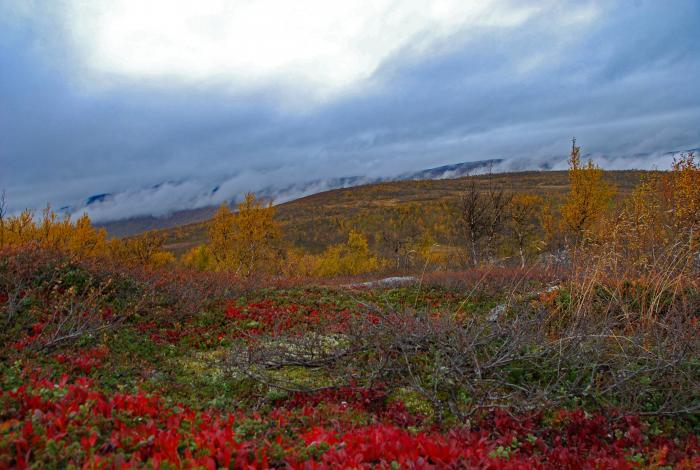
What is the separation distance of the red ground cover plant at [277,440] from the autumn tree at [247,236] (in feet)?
105

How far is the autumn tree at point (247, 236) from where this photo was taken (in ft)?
123

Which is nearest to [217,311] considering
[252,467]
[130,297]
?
[130,297]

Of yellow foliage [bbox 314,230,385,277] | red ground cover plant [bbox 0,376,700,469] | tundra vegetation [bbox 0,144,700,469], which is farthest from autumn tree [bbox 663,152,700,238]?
yellow foliage [bbox 314,230,385,277]

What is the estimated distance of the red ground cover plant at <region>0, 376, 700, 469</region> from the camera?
9.55 feet

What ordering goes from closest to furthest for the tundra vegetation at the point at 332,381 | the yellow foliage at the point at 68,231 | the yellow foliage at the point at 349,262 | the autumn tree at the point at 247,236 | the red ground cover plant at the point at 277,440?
the red ground cover plant at the point at 277,440
the tundra vegetation at the point at 332,381
the yellow foliage at the point at 68,231
the autumn tree at the point at 247,236
the yellow foliage at the point at 349,262

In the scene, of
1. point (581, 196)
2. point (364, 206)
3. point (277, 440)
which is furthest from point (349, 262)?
point (364, 206)

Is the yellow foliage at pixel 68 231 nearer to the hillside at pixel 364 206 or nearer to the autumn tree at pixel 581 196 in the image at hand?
the autumn tree at pixel 581 196

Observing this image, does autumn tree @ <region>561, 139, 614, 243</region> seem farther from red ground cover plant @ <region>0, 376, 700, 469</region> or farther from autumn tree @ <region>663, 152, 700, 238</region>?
red ground cover plant @ <region>0, 376, 700, 469</region>

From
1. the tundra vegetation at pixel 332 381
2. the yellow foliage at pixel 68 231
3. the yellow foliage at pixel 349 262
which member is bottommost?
the yellow foliage at pixel 349 262

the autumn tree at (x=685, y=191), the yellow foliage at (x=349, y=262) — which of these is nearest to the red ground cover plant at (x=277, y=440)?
the autumn tree at (x=685, y=191)

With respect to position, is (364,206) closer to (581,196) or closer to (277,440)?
(581,196)

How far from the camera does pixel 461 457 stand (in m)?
3.32

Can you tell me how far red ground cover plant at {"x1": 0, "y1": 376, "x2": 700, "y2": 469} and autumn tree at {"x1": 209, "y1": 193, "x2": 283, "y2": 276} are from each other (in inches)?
1263

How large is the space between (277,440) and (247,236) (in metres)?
35.4
